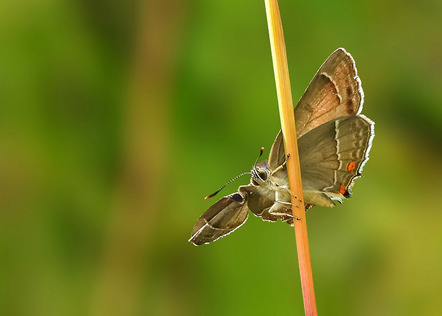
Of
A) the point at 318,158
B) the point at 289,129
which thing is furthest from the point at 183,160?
the point at 289,129

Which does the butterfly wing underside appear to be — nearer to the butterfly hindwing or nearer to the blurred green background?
the butterfly hindwing

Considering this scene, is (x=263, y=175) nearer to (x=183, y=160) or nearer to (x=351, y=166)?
(x=351, y=166)

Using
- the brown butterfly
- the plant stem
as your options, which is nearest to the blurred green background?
the brown butterfly

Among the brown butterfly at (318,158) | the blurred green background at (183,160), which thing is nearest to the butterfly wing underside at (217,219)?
the brown butterfly at (318,158)

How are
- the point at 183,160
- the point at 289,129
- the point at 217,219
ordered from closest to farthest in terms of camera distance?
Answer: the point at 289,129 < the point at 217,219 < the point at 183,160

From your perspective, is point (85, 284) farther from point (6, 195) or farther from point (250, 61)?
point (250, 61)

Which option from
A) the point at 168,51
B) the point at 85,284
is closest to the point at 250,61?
the point at 168,51

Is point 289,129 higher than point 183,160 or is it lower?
Result: lower

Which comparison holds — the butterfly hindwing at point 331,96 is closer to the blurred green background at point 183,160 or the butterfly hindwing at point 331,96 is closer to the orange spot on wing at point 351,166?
the orange spot on wing at point 351,166
